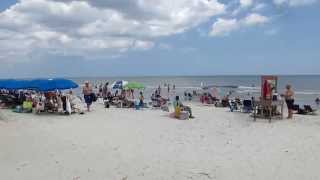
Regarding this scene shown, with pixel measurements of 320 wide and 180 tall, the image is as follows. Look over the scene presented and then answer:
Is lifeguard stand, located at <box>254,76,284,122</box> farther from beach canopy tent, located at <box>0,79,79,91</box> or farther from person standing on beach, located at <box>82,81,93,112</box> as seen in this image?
beach canopy tent, located at <box>0,79,79,91</box>

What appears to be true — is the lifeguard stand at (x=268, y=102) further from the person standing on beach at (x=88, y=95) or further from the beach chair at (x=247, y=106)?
the person standing on beach at (x=88, y=95)

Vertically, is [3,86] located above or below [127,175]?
above

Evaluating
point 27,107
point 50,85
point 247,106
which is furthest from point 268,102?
point 27,107

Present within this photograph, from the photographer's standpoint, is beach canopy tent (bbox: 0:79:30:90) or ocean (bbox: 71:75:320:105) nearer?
beach canopy tent (bbox: 0:79:30:90)

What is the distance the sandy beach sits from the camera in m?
7.54

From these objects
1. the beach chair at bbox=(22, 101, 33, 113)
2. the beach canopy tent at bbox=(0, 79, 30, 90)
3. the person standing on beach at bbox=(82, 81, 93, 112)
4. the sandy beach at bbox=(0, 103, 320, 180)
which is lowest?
the sandy beach at bbox=(0, 103, 320, 180)

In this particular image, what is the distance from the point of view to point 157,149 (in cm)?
971

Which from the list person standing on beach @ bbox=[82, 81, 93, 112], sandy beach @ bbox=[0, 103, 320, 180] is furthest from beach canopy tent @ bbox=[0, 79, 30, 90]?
sandy beach @ bbox=[0, 103, 320, 180]

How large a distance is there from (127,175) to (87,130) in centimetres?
556

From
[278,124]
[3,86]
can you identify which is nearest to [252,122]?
[278,124]

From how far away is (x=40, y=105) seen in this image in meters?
17.8

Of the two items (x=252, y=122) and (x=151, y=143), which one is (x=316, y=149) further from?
(x=252, y=122)

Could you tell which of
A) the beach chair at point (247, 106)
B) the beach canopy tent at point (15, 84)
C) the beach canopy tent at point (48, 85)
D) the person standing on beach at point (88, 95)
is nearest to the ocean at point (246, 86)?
the beach chair at point (247, 106)

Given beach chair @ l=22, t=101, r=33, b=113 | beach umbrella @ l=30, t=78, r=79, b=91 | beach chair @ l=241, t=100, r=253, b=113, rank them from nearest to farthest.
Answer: beach umbrella @ l=30, t=78, r=79, b=91 < beach chair @ l=22, t=101, r=33, b=113 < beach chair @ l=241, t=100, r=253, b=113
